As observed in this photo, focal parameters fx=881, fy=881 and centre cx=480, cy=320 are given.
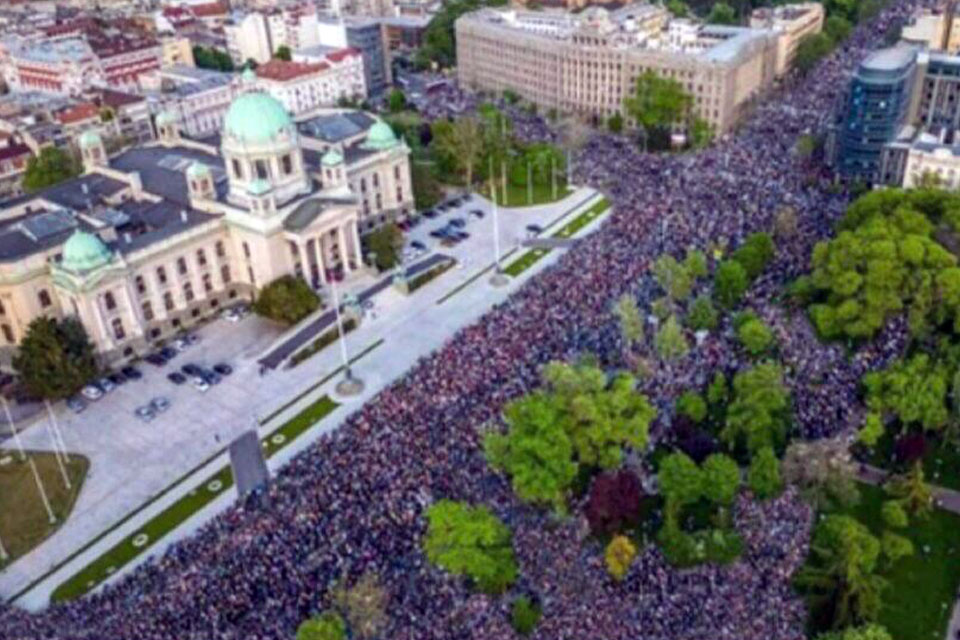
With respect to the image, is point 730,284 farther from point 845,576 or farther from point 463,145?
point 463,145

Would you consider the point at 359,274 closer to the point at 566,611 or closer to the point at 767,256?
the point at 767,256

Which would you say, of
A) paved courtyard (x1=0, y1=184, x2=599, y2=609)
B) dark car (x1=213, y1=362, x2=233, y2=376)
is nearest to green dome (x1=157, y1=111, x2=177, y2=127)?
paved courtyard (x1=0, y1=184, x2=599, y2=609)

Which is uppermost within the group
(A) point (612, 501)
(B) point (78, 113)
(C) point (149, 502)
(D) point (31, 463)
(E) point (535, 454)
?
(B) point (78, 113)

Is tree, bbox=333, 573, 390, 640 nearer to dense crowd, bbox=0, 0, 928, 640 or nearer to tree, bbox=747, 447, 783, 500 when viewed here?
dense crowd, bbox=0, 0, 928, 640

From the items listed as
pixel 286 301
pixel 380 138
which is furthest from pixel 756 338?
pixel 380 138

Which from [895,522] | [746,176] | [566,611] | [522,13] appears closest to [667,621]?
[566,611]

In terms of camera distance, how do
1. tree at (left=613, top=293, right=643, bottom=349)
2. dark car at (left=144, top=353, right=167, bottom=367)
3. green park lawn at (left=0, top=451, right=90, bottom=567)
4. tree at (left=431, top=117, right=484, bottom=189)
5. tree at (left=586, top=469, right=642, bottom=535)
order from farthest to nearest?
tree at (left=431, top=117, right=484, bottom=189)
dark car at (left=144, top=353, right=167, bottom=367)
tree at (left=613, top=293, right=643, bottom=349)
green park lawn at (left=0, top=451, right=90, bottom=567)
tree at (left=586, top=469, right=642, bottom=535)

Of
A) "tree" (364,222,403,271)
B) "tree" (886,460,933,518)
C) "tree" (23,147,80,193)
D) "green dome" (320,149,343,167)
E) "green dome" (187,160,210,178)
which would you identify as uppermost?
"green dome" (187,160,210,178)
